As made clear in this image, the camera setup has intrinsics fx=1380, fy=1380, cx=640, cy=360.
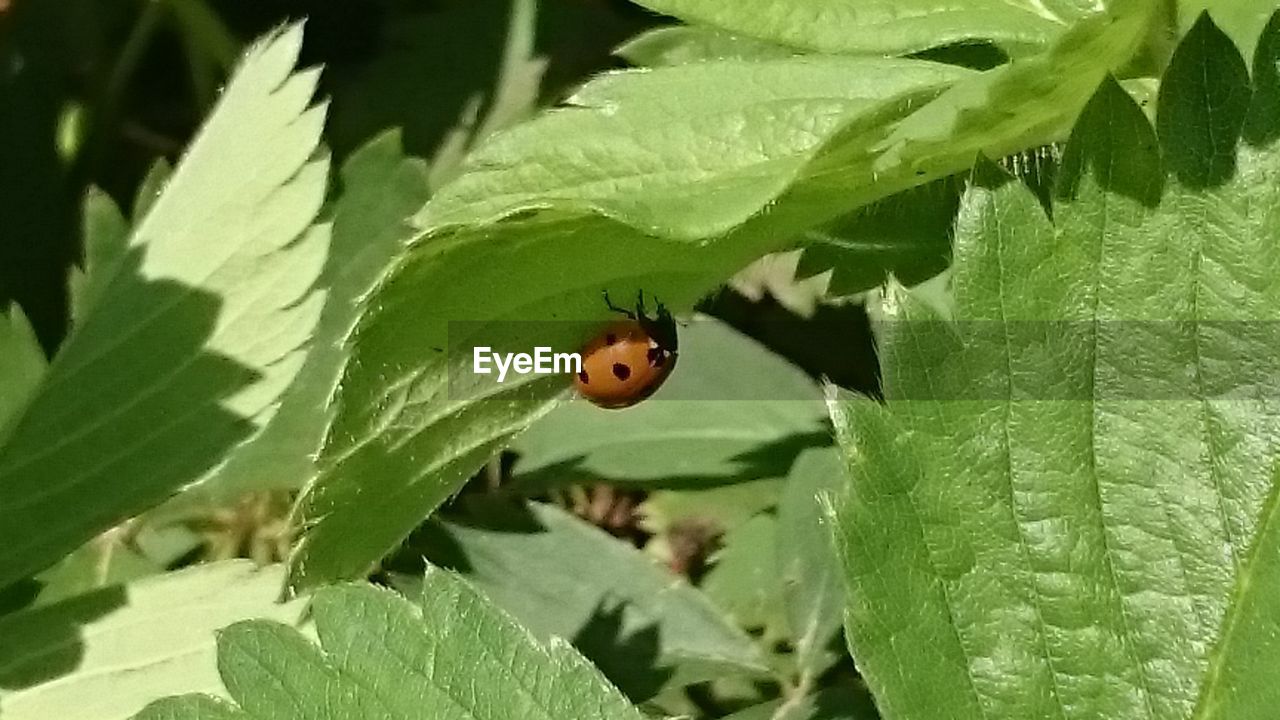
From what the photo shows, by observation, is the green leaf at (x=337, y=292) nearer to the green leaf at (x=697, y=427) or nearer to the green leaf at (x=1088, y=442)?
the green leaf at (x=697, y=427)

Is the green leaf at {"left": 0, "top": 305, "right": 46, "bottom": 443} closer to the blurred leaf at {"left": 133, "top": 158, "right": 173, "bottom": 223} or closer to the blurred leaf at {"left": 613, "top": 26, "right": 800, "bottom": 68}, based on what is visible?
the blurred leaf at {"left": 133, "top": 158, "right": 173, "bottom": 223}

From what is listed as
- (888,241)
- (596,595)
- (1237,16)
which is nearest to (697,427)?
(596,595)

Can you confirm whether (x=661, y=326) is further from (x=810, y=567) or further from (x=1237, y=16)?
(x=1237, y=16)

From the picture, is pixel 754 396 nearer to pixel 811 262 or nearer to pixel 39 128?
pixel 811 262

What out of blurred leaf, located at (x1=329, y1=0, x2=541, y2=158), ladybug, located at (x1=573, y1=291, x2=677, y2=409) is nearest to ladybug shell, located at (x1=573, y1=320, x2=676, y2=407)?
ladybug, located at (x1=573, y1=291, x2=677, y2=409)

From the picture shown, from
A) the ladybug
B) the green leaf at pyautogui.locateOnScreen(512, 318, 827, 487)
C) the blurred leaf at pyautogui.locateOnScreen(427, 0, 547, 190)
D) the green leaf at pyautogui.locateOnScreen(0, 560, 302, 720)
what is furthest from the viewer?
the blurred leaf at pyautogui.locateOnScreen(427, 0, 547, 190)

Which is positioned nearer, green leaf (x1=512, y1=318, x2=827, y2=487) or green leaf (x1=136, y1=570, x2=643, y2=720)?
green leaf (x1=136, y1=570, x2=643, y2=720)

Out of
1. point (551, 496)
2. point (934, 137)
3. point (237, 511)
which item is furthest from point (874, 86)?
point (237, 511)
